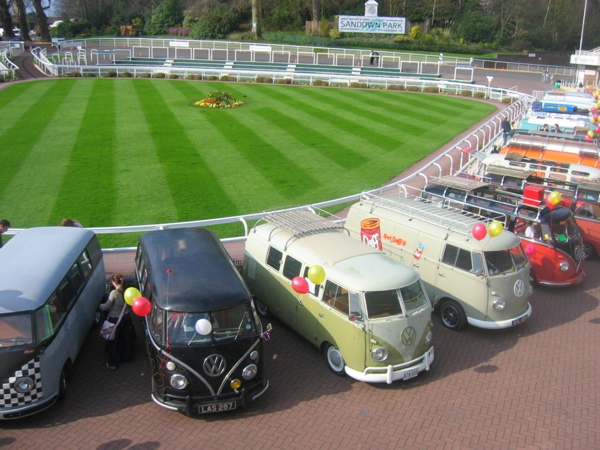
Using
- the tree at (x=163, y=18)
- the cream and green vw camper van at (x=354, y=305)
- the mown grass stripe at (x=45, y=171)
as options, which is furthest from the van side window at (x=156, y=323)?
the tree at (x=163, y=18)

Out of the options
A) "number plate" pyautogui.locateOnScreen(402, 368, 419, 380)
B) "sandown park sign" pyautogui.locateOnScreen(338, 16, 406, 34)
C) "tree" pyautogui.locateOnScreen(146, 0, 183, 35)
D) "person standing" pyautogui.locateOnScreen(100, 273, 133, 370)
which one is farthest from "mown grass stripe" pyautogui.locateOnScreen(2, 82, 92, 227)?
"tree" pyautogui.locateOnScreen(146, 0, 183, 35)

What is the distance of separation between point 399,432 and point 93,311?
5693 mm

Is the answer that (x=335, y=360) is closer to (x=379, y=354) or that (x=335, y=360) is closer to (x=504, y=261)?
(x=379, y=354)

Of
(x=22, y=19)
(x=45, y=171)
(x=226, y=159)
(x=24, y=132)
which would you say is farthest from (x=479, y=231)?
(x=22, y=19)

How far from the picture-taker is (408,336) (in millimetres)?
8891

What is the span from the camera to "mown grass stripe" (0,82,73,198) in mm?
19239

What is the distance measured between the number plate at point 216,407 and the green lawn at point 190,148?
27.4 ft

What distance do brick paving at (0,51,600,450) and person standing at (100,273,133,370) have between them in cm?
21

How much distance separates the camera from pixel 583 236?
14.7 metres

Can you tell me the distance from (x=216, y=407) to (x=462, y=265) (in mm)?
5395

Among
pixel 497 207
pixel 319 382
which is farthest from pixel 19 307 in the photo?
pixel 497 207

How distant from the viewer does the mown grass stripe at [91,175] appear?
16.0 metres

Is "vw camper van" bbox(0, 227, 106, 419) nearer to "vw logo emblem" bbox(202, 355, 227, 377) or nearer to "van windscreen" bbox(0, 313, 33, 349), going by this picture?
"van windscreen" bbox(0, 313, 33, 349)

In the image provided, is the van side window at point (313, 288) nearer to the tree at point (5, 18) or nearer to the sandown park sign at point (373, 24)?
the sandown park sign at point (373, 24)
